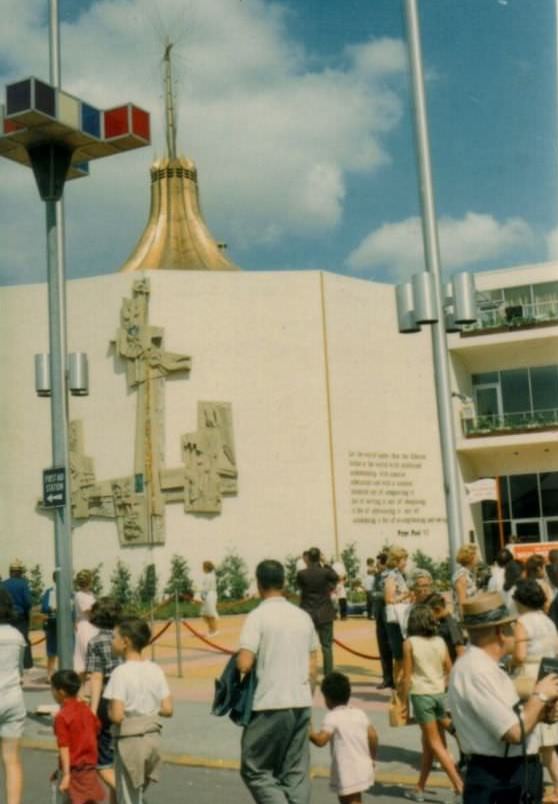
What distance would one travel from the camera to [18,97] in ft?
35.2

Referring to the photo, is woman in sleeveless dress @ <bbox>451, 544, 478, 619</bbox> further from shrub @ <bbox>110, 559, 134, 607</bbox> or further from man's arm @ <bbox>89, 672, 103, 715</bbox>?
shrub @ <bbox>110, 559, 134, 607</bbox>

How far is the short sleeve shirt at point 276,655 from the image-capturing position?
627 centimetres

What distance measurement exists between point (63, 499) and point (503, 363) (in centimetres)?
2954

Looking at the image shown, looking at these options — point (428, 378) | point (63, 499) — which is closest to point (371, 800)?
point (63, 499)

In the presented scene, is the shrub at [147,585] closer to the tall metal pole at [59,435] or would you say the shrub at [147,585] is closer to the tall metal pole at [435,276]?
the tall metal pole at [435,276]

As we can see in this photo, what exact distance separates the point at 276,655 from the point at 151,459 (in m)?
27.8

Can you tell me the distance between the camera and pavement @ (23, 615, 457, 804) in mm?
8988

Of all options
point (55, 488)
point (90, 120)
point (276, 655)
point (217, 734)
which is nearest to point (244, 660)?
point (276, 655)

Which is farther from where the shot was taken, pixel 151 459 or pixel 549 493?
pixel 549 493

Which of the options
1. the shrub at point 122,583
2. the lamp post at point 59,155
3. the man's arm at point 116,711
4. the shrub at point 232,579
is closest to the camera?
the man's arm at point 116,711

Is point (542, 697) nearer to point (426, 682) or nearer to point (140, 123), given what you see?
point (426, 682)

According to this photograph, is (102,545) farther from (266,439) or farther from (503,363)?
(503,363)

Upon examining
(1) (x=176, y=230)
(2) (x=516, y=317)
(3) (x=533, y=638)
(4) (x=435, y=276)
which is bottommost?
(3) (x=533, y=638)

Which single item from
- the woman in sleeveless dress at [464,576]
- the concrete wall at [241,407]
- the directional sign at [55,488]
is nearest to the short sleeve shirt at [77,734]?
the directional sign at [55,488]
